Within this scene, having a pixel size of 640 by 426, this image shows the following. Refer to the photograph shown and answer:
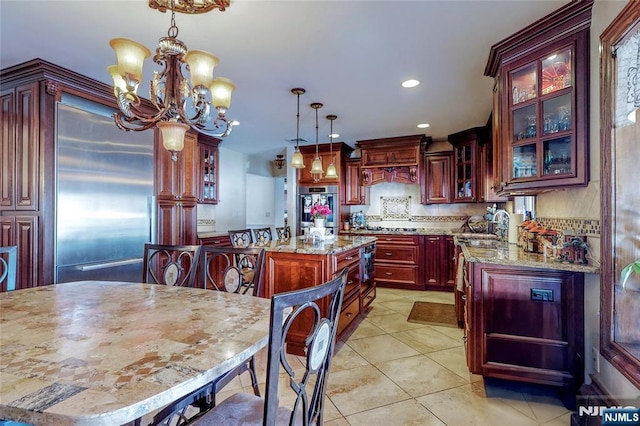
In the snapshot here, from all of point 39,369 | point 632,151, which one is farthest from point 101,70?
point 632,151

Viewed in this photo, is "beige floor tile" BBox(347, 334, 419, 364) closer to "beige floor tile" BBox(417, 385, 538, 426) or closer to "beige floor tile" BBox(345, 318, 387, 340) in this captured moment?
"beige floor tile" BBox(345, 318, 387, 340)

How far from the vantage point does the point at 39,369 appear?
80 centimetres

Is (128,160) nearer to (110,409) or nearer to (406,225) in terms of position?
(110,409)

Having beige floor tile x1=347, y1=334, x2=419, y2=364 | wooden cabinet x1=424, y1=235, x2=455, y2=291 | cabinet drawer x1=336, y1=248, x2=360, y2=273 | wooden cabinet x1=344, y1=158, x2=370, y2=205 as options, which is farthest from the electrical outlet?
wooden cabinet x1=344, y1=158, x2=370, y2=205

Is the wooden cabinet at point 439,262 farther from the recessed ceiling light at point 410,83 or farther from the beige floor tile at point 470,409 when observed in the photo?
the beige floor tile at point 470,409

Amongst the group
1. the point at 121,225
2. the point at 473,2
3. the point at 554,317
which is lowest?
the point at 554,317

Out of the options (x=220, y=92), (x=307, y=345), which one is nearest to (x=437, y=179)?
(x=220, y=92)

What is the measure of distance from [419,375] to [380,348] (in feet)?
1.66

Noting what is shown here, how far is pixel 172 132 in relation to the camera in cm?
187

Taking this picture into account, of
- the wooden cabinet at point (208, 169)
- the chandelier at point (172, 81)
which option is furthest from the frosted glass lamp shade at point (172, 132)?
the wooden cabinet at point (208, 169)

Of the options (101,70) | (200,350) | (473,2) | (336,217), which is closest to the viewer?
(200,350)

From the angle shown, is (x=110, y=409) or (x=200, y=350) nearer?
(x=110, y=409)

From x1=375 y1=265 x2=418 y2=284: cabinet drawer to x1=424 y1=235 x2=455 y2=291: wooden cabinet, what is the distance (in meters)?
0.20

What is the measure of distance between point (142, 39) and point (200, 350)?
2325mm
